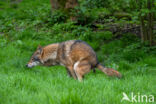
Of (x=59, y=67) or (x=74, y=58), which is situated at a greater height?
(x=74, y=58)

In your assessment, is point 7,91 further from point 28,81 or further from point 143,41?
point 143,41

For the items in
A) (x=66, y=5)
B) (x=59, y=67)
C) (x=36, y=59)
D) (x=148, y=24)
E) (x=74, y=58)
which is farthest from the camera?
(x=66, y=5)

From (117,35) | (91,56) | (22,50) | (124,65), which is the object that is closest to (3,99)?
(91,56)

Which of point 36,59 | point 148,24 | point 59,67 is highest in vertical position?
point 148,24

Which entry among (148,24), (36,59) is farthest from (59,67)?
(148,24)

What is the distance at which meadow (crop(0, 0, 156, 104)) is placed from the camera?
4.56 meters

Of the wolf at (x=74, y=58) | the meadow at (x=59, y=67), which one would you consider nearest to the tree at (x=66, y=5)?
the meadow at (x=59, y=67)

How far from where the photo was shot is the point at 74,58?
6.55 metres

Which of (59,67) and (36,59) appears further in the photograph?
(59,67)

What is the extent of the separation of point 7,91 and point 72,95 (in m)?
1.44

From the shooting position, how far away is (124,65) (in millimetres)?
8164

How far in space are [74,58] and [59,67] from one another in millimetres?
1852

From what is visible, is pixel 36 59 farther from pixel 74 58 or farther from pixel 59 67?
pixel 59 67

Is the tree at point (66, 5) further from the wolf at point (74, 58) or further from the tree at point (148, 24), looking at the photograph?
the wolf at point (74, 58)
